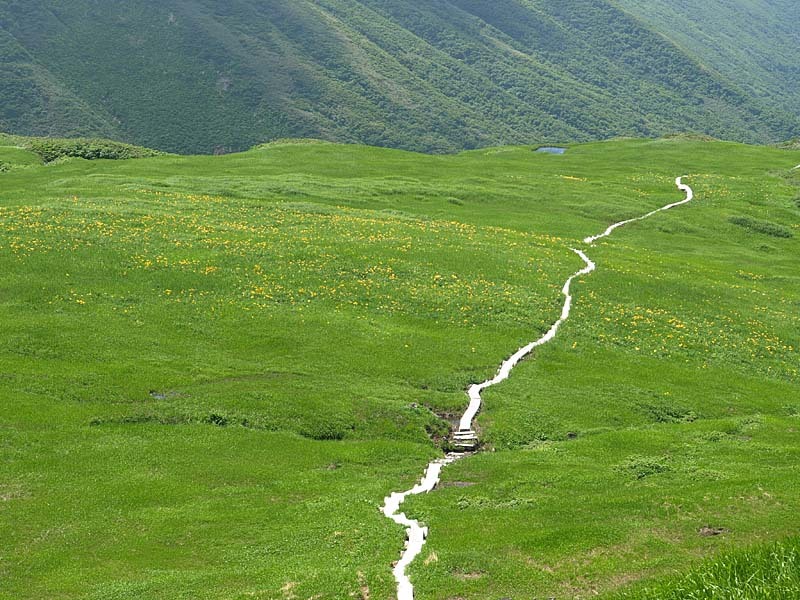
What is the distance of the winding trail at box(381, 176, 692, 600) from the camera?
76.8 feet

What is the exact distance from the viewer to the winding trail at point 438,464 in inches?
922

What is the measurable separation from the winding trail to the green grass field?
43 cm

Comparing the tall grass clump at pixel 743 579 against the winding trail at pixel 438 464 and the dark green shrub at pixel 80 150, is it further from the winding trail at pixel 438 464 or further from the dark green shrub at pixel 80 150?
the dark green shrub at pixel 80 150

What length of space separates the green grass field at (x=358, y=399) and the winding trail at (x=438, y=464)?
43cm

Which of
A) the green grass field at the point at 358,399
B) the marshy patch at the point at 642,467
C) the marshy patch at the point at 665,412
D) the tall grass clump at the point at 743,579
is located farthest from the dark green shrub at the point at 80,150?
the tall grass clump at the point at 743,579

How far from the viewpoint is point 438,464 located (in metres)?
32.2

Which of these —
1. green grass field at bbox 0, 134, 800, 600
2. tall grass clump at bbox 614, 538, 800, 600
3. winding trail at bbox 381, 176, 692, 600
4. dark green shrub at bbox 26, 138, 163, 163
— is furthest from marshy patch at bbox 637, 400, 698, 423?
dark green shrub at bbox 26, 138, 163, 163

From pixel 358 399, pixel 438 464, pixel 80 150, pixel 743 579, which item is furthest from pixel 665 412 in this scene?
pixel 80 150

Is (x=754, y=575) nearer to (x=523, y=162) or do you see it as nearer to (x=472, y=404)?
(x=472, y=404)

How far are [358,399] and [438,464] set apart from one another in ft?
19.4

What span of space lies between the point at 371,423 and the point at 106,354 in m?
13.1

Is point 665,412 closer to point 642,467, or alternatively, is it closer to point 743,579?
point 642,467

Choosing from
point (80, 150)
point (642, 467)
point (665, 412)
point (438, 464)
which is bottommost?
point (80, 150)

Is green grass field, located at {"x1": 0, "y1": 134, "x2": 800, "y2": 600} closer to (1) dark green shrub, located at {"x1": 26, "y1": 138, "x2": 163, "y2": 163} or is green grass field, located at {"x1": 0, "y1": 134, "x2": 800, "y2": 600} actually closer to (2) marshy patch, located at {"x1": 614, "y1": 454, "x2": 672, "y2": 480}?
(2) marshy patch, located at {"x1": 614, "y1": 454, "x2": 672, "y2": 480}
